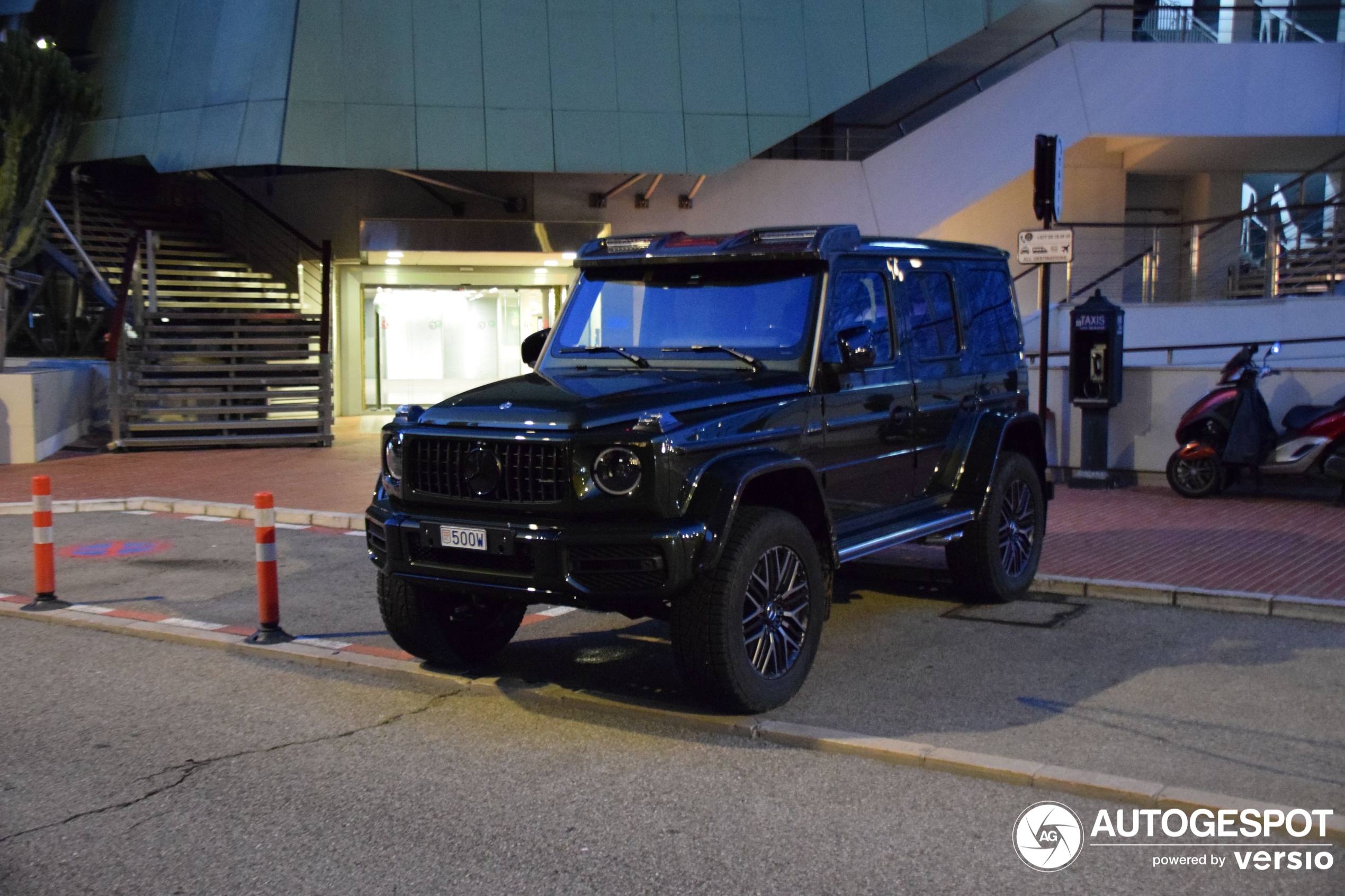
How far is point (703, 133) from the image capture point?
20.3m

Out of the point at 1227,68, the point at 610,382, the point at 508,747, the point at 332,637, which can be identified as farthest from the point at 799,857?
the point at 1227,68

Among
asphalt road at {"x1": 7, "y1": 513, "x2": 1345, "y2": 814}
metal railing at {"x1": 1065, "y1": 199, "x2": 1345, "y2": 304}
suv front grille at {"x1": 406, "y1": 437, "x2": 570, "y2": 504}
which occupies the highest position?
metal railing at {"x1": 1065, "y1": 199, "x2": 1345, "y2": 304}

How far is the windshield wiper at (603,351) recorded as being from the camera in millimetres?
6949

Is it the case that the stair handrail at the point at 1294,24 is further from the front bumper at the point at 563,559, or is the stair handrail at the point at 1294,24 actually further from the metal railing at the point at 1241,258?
the front bumper at the point at 563,559

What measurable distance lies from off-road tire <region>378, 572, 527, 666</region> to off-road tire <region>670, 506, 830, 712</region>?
4.27ft

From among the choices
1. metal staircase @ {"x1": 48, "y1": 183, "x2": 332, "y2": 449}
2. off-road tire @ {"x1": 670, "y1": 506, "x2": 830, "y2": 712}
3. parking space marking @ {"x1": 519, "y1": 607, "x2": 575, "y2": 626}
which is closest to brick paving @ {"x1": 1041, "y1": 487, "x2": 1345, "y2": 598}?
parking space marking @ {"x1": 519, "y1": 607, "x2": 575, "y2": 626}

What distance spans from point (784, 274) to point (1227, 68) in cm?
1729

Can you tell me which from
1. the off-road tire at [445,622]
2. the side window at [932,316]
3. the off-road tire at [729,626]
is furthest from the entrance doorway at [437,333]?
the off-road tire at [729,626]

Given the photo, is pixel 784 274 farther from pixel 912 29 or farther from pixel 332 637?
pixel 912 29

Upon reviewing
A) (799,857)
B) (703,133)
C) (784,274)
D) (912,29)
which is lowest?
(799,857)

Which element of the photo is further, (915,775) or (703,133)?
(703,133)

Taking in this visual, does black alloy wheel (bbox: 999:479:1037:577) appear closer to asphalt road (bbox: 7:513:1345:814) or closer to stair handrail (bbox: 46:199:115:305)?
asphalt road (bbox: 7:513:1345:814)

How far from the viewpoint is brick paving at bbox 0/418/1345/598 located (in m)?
9.32

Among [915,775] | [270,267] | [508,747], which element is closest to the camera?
[915,775]
